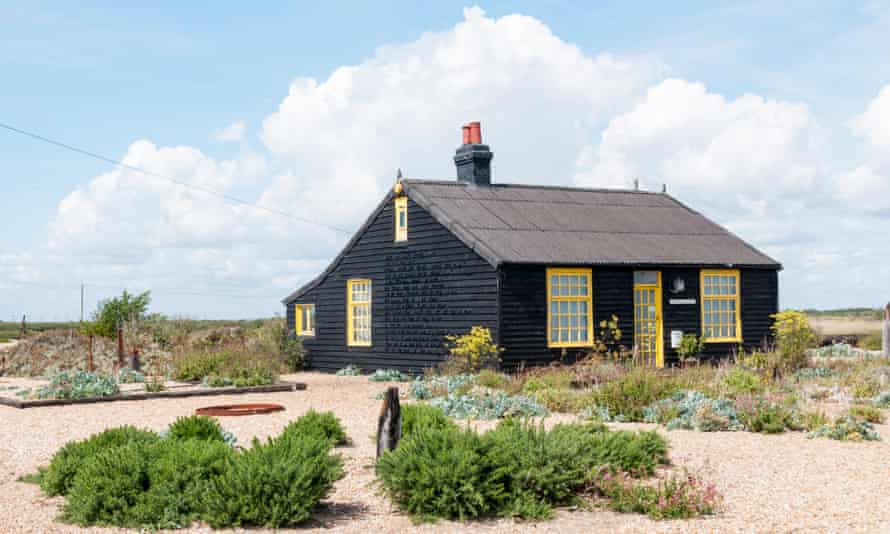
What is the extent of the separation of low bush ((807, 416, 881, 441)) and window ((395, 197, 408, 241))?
13.5 m

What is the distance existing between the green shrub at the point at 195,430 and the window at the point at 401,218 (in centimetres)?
1384

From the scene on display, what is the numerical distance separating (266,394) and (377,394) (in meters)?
2.33

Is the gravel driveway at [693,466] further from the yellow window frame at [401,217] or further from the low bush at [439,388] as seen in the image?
the yellow window frame at [401,217]

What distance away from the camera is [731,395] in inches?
578

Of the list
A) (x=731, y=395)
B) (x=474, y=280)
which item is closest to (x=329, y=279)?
(x=474, y=280)

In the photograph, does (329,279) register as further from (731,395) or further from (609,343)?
(731,395)

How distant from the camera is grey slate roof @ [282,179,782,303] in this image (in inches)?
877

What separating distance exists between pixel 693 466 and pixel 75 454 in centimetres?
639

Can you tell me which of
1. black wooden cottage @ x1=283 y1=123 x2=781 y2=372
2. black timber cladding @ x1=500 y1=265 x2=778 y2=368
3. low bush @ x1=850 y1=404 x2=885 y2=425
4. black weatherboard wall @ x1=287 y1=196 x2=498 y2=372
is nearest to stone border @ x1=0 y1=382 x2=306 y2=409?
black weatherboard wall @ x1=287 y1=196 x2=498 y2=372

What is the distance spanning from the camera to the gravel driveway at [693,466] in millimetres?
7992

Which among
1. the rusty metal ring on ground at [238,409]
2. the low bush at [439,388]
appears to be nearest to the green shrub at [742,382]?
the low bush at [439,388]

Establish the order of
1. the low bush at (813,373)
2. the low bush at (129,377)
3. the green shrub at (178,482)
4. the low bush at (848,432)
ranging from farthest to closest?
1. the low bush at (129,377)
2. the low bush at (813,373)
3. the low bush at (848,432)
4. the green shrub at (178,482)

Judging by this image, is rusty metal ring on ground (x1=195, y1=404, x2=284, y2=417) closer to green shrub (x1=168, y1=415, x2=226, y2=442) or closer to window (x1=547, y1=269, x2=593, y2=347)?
green shrub (x1=168, y1=415, x2=226, y2=442)

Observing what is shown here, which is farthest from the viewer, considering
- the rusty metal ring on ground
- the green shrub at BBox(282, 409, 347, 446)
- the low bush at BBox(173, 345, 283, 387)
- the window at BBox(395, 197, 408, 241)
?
the window at BBox(395, 197, 408, 241)
